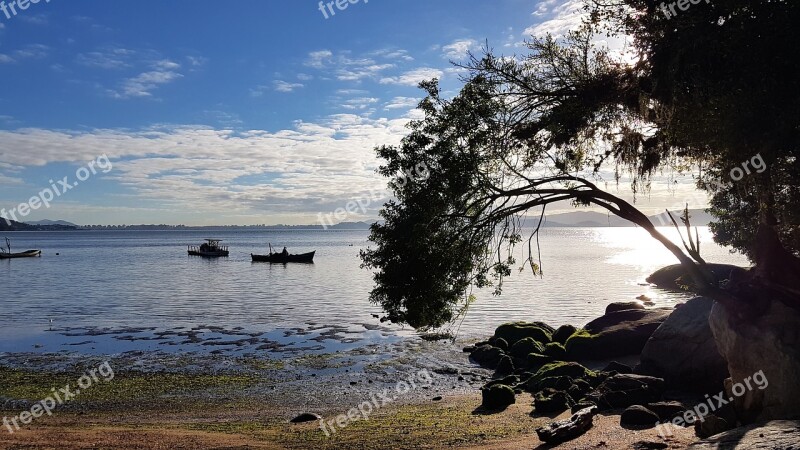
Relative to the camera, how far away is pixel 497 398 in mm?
19984

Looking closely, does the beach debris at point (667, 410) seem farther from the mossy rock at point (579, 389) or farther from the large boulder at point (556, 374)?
the large boulder at point (556, 374)

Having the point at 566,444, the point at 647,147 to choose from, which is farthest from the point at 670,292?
the point at 566,444

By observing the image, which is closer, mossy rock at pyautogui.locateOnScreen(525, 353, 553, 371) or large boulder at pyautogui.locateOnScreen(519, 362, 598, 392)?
large boulder at pyautogui.locateOnScreen(519, 362, 598, 392)

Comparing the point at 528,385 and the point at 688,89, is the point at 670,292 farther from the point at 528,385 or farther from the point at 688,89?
the point at 688,89

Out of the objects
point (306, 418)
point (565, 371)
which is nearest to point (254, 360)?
point (306, 418)

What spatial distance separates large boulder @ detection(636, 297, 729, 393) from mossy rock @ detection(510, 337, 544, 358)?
8382mm

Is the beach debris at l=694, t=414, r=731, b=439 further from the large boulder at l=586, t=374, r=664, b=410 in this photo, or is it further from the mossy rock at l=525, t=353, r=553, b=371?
the mossy rock at l=525, t=353, r=553, b=371

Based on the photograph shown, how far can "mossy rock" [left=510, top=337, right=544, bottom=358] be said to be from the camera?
2893 cm

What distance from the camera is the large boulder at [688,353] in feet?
59.6

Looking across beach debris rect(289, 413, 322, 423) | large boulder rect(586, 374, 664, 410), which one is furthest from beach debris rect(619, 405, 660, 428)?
beach debris rect(289, 413, 322, 423)

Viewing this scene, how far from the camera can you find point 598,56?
51.9 ft

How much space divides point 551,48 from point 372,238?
7347mm

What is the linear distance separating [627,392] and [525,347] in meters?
12.3

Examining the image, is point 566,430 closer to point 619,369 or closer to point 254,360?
point 619,369
